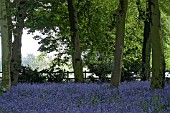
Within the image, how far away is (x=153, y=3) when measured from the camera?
15.5m

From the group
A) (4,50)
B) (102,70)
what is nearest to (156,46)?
(4,50)

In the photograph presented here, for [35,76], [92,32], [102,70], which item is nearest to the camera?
[35,76]

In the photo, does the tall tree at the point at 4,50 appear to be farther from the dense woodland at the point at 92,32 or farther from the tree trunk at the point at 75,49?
the tree trunk at the point at 75,49

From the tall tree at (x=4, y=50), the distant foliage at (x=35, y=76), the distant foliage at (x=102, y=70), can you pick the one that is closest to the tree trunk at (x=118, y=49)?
the tall tree at (x=4, y=50)

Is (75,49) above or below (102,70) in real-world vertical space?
above

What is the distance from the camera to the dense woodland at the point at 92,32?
15.5 m

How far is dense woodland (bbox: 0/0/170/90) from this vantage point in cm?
1545

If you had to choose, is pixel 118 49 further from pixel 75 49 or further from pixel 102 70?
pixel 102 70

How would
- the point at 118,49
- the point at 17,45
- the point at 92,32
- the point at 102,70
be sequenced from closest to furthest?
1. the point at 118,49
2. the point at 17,45
3. the point at 102,70
4. the point at 92,32

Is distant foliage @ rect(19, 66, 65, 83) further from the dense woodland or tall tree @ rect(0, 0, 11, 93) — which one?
tall tree @ rect(0, 0, 11, 93)

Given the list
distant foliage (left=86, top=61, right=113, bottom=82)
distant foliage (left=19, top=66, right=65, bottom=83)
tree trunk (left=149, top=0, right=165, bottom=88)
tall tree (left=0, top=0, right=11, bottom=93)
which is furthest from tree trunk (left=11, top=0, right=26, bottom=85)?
distant foliage (left=86, top=61, right=113, bottom=82)

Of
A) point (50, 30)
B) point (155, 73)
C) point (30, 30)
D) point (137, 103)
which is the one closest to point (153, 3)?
point (155, 73)

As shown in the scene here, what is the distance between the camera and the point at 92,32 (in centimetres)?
2850

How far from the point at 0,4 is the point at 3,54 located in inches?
82.7
